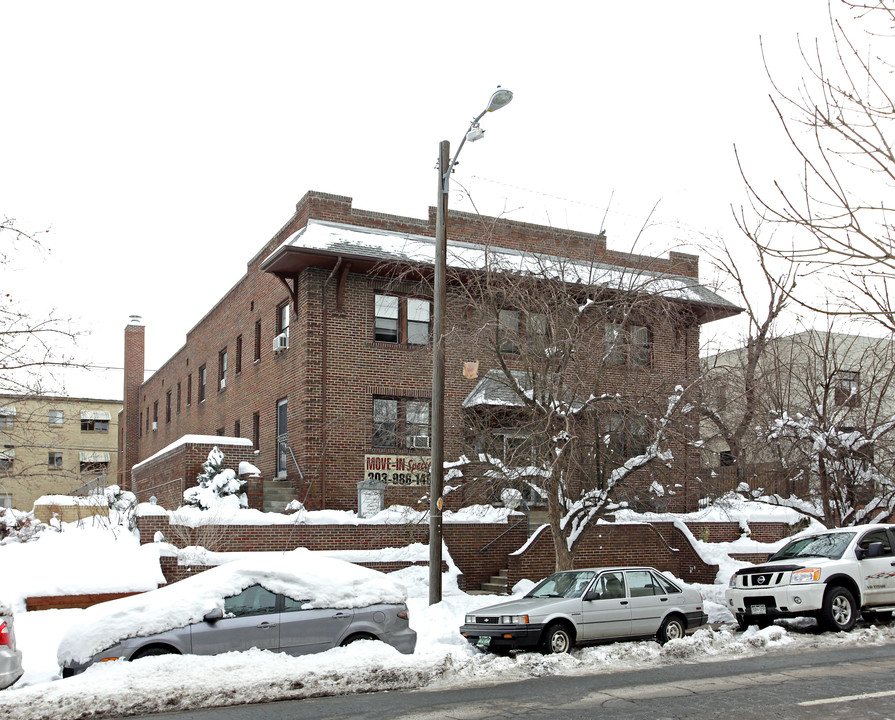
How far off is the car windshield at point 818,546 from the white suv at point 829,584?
16 mm

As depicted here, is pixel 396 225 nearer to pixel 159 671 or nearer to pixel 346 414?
pixel 346 414

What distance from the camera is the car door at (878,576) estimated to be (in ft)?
48.1

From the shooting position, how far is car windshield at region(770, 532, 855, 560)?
15148 millimetres

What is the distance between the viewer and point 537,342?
16391mm

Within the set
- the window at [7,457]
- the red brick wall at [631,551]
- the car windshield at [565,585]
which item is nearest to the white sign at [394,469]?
the red brick wall at [631,551]

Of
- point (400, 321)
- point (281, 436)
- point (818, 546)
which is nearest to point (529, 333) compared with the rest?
point (818, 546)

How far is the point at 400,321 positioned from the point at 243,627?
1480 cm

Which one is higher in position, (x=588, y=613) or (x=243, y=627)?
(x=243, y=627)

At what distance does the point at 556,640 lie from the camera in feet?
42.2

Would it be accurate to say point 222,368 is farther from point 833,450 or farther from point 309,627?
point 309,627

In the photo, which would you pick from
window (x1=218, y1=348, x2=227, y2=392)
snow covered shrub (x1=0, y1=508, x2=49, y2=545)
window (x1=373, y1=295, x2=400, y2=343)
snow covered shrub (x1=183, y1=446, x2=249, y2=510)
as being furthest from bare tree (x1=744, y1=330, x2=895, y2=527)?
window (x1=218, y1=348, x2=227, y2=392)

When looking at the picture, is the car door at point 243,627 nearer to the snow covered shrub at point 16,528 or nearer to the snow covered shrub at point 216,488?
the snow covered shrub at point 216,488

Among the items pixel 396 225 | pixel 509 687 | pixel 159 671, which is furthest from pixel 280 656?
pixel 396 225

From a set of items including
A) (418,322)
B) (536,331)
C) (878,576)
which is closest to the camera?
(878,576)
